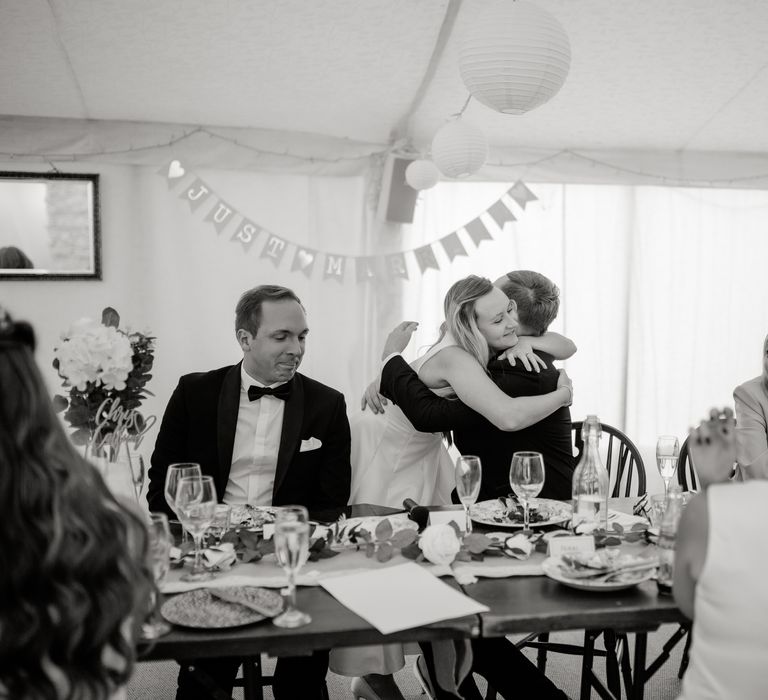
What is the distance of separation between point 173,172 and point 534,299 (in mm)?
2260

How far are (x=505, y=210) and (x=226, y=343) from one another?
1.77 m

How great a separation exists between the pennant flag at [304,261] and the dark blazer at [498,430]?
189 cm

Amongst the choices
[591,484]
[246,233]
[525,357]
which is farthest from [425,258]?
[591,484]

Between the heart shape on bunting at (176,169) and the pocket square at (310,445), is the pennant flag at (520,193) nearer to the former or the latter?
the heart shape on bunting at (176,169)

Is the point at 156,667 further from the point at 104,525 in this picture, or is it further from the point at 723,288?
the point at 723,288

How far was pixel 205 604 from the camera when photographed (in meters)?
1.50

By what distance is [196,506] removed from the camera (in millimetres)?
1661

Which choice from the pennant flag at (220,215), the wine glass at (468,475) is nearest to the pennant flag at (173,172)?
the pennant flag at (220,215)

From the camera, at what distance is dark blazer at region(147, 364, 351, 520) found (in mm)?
2684

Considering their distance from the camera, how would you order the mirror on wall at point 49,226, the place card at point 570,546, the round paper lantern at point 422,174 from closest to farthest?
1. the place card at point 570,546
2. the round paper lantern at point 422,174
3. the mirror on wall at point 49,226

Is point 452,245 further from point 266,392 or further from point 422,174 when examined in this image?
point 266,392

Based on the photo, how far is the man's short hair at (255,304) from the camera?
9.27 ft

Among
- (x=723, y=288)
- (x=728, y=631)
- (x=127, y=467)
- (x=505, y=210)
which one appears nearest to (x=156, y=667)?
(x=127, y=467)

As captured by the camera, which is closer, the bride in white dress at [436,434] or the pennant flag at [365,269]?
the bride in white dress at [436,434]
